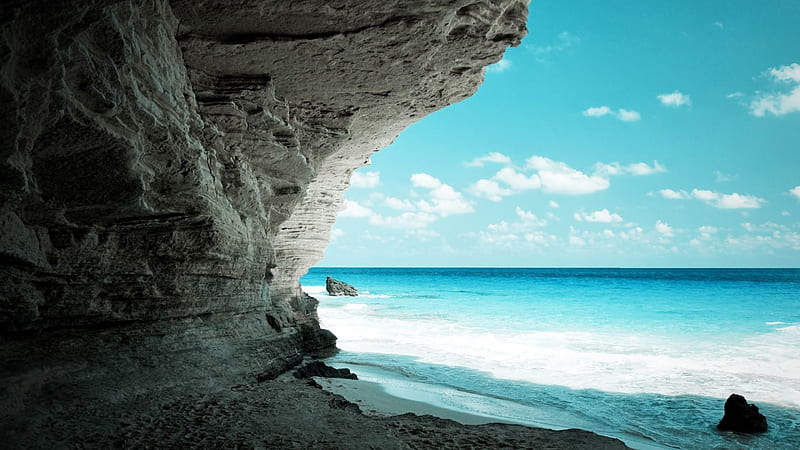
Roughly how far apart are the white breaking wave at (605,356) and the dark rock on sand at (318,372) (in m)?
3.19

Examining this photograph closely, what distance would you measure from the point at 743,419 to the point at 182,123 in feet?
25.4

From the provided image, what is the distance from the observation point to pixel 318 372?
7379mm

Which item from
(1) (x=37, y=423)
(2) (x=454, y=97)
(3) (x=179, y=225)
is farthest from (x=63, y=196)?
(2) (x=454, y=97)

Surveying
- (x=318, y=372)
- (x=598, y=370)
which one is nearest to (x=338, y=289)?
(x=598, y=370)

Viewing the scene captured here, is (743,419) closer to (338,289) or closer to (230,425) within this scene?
(230,425)

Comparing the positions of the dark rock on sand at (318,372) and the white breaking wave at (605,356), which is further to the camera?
the white breaking wave at (605,356)

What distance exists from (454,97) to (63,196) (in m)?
5.13

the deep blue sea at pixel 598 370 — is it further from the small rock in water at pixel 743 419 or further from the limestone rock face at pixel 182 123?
the limestone rock face at pixel 182 123

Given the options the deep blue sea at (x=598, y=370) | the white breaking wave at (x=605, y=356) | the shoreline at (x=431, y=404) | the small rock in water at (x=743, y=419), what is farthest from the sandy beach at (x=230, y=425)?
the white breaking wave at (x=605, y=356)

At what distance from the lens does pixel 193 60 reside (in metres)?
4.94

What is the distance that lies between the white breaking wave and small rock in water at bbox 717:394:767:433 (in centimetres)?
186

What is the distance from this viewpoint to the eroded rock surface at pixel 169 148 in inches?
129

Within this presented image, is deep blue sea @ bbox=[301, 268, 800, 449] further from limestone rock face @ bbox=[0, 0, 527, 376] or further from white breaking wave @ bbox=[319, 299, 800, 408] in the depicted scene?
limestone rock face @ bbox=[0, 0, 527, 376]

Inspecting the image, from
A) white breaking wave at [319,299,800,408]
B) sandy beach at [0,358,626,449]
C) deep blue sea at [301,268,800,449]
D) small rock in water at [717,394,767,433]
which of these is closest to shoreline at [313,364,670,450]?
deep blue sea at [301,268,800,449]
